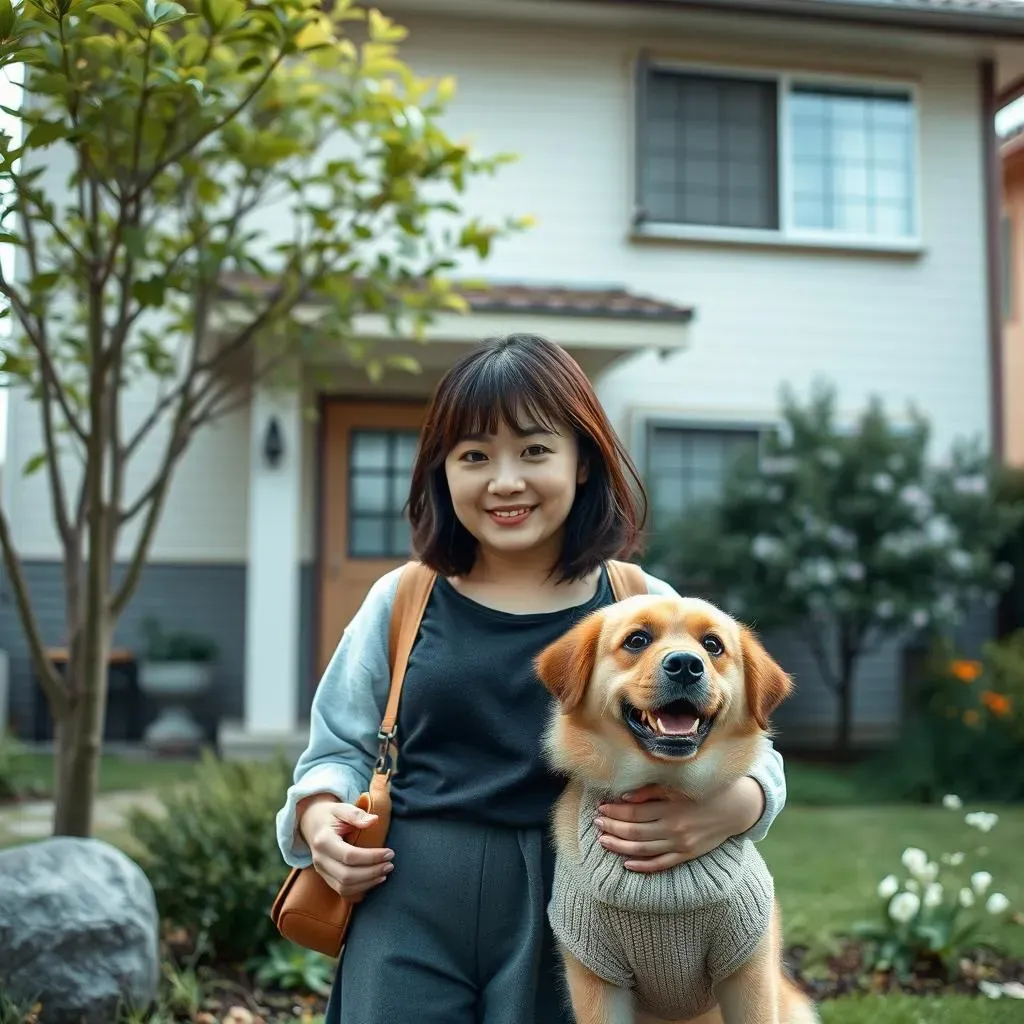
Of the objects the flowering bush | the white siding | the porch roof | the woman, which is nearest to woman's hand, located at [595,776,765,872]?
the woman

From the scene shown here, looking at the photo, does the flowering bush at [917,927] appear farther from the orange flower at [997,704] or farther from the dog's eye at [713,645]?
the orange flower at [997,704]

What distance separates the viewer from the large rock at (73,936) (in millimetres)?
3264

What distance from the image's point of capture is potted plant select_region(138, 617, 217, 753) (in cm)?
890

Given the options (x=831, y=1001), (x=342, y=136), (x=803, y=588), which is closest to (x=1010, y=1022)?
(x=831, y=1001)

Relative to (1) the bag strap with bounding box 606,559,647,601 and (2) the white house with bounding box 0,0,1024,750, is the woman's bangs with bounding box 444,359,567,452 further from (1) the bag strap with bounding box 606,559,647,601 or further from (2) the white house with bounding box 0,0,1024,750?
(2) the white house with bounding box 0,0,1024,750

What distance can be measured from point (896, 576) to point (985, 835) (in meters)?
2.45

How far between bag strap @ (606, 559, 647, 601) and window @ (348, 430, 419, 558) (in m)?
7.38

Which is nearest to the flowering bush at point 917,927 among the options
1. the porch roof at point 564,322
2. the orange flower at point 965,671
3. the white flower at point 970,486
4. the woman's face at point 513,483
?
the woman's face at point 513,483

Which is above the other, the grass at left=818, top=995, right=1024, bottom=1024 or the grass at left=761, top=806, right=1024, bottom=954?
the grass at left=818, top=995, right=1024, bottom=1024

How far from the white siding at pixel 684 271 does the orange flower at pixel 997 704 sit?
114 inches

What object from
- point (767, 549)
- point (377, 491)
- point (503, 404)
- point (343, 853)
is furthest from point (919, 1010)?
point (377, 491)

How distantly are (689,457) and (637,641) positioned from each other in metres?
8.40

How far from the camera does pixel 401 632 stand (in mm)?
2193

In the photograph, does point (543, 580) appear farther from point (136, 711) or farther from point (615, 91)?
point (615, 91)
